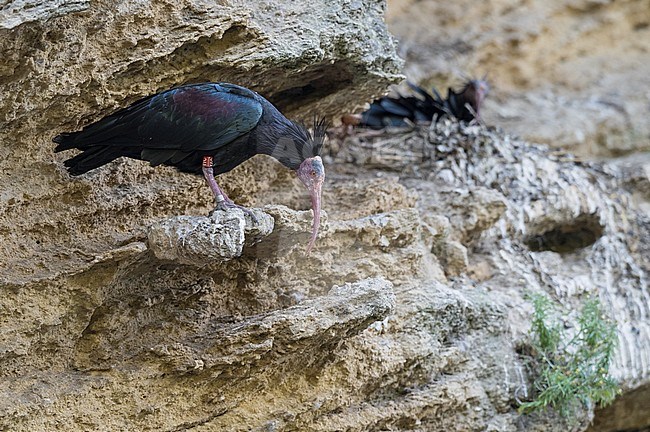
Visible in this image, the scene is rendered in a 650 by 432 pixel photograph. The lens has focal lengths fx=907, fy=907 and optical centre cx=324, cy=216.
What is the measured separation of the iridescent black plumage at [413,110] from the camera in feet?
20.0

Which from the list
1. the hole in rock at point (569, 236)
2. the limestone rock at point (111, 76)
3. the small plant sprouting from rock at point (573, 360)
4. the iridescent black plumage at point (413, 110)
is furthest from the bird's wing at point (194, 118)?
the hole in rock at point (569, 236)

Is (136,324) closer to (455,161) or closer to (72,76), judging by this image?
(72,76)

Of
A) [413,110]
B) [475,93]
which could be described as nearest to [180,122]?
[413,110]

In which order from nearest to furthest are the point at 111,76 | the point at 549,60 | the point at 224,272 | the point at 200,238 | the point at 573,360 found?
the point at 200,238 → the point at 111,76 → the point at 224,272 → the point at 573,360 → the point at 549,60

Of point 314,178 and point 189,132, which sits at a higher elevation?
point 189,132

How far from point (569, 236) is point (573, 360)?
5.40 feet

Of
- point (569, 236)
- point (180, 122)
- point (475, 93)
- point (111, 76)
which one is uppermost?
point (111, 76)

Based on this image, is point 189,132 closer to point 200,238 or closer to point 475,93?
point 200,238

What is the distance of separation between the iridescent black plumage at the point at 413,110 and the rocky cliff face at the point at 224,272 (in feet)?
4.39

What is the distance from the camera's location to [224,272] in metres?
3.78

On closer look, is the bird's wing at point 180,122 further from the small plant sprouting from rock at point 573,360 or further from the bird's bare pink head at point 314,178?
the small plant sprouting from rock at point 573,360

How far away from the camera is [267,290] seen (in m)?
3.87

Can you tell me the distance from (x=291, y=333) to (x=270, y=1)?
4.85ft

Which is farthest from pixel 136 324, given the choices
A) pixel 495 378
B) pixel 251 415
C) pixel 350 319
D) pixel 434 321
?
pixel 495 378
